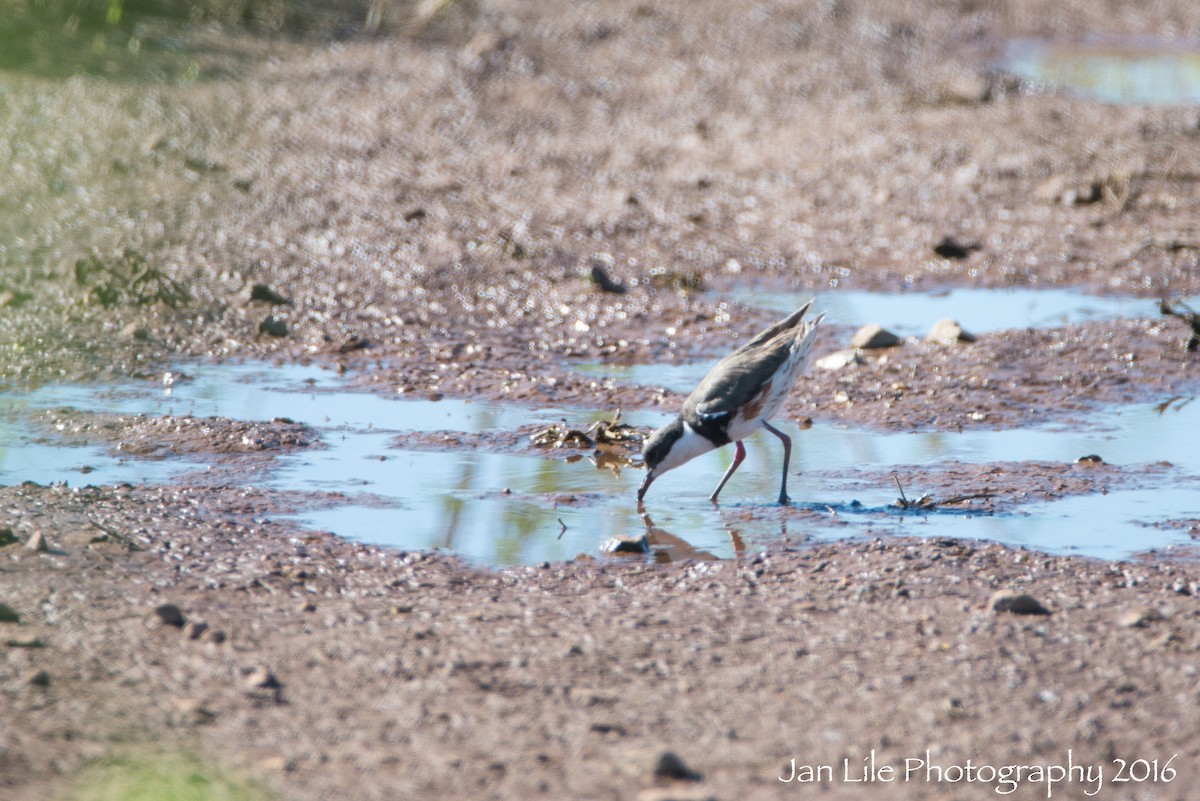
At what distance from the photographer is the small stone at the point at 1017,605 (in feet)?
16.1

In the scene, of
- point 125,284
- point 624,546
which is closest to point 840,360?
point 624,546

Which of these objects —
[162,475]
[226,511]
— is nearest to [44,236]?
[162,475]

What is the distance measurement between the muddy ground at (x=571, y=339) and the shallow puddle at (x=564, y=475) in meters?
0.23

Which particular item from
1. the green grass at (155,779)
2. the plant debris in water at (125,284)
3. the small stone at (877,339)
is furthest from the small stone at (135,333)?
the green grass at (155,779)

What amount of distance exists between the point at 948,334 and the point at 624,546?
3624 millimetres

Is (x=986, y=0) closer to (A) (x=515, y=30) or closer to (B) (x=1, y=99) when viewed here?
(A) (x=515, y=30)

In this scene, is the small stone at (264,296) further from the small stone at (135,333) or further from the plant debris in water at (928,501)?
the plant debris in water at (928,501)

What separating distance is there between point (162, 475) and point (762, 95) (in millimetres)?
9019

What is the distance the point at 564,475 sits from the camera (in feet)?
22.0

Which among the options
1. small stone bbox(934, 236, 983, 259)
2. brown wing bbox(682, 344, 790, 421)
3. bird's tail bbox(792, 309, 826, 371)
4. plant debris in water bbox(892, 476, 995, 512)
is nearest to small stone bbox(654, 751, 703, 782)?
plant debris in water bbox(892, 476, 995, 512)

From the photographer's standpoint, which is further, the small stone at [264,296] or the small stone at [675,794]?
the small stone at [264,296]

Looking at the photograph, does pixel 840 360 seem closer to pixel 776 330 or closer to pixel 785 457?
pixel 776 330

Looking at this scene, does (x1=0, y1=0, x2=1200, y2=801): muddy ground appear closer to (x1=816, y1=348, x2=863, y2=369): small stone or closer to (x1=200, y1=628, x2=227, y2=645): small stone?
(x1=200, y1=628, x2=227, y2=645): small stone

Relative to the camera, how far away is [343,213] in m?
11.1
